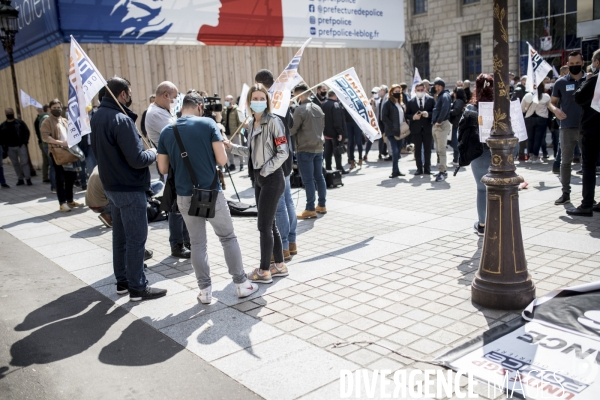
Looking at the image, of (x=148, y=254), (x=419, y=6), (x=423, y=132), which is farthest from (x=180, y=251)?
(x=419, y=6)

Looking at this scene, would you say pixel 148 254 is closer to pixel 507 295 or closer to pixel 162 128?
pixel 162 128

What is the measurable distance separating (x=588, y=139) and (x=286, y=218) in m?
4.30

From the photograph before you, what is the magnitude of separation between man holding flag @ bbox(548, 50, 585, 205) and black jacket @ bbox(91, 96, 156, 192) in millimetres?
6035

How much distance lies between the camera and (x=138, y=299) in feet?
17.5

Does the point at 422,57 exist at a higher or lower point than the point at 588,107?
higher

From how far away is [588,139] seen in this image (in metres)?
7.52

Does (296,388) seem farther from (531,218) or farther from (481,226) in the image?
(531,218)

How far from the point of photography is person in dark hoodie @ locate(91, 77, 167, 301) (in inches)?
201

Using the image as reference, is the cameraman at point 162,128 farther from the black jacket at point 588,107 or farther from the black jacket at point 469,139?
the black jacket at point 588,107

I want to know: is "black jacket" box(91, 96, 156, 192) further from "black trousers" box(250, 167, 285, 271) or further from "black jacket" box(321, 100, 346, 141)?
"black jacket" box(321, 100, 346, 141)

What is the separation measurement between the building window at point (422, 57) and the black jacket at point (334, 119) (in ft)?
89.3

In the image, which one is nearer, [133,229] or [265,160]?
[133,229]

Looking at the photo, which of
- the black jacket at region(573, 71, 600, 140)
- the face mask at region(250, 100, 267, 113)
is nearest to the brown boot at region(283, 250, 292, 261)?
the face mask at region(250, 100, 267, 113)

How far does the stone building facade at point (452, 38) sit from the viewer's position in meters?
33.7
